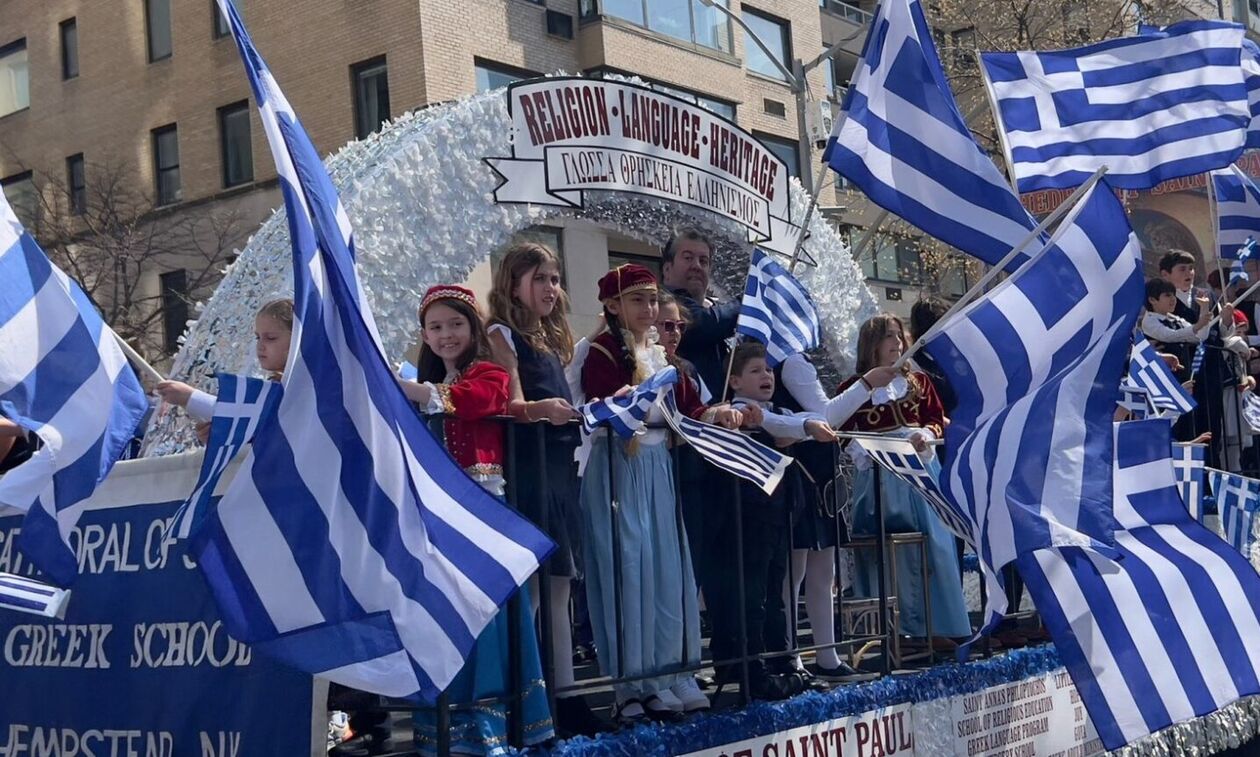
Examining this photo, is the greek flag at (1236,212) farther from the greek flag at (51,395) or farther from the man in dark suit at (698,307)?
the greek flag at (51,395)

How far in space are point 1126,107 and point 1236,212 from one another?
232 centimetres

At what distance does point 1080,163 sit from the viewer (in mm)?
7078

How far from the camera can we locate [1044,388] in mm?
5176

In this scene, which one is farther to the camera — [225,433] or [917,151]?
[917,151]

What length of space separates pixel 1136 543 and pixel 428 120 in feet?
12.6

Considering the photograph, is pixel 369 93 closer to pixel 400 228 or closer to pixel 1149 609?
pixel 400 228

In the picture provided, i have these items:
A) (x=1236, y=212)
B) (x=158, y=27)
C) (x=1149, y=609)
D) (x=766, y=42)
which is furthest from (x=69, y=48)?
(x=1149, y=609)

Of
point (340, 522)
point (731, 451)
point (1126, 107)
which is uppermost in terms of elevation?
point (1126, 107)

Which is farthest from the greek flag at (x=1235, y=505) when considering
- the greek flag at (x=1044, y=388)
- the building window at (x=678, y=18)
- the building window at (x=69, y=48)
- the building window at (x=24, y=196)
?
the building window at (x=69, y=48)

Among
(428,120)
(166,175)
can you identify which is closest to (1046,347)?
(428,120)

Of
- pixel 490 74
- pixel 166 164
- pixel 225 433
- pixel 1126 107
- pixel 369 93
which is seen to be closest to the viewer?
pixel 225 433

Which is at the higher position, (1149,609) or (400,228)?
(400,228)

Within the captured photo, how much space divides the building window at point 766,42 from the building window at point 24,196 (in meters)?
14.1

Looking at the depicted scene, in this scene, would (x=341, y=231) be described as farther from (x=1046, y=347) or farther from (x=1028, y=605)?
(x=1028, y=605)
